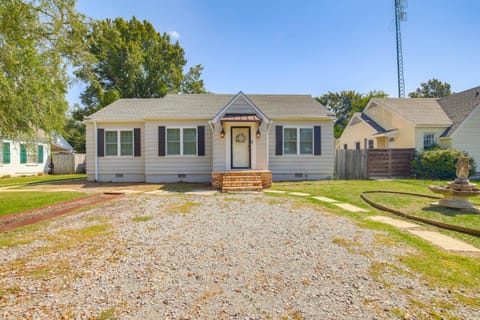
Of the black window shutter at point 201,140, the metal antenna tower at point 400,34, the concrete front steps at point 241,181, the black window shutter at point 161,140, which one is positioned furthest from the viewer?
the metal antenna tower at point 400,34

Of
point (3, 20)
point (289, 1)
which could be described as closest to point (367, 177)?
point (289, 1)

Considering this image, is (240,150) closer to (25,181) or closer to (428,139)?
(428,139)

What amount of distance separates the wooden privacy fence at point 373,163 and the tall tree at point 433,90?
3526cm

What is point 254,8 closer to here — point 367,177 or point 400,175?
point 367,177

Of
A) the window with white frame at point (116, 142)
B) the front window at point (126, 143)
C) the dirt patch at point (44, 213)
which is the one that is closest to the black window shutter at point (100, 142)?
the window with white frame at point (116, 142)

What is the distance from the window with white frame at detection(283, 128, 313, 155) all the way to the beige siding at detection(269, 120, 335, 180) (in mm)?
265

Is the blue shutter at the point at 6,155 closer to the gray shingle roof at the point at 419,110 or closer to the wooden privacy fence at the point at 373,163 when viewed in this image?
the wooden privacy fence at the point at 373,163

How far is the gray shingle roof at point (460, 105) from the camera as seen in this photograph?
586 inches

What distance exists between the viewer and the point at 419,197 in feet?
25.0

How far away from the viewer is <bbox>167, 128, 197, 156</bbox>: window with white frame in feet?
39.8

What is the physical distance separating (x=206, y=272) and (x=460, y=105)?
20.8 metres

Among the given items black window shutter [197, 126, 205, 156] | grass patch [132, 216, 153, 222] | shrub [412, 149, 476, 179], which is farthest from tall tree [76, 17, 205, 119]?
shrub [412, 149, 476, 179]

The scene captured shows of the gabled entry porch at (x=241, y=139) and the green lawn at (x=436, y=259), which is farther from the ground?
the gabled entry porch at (x=241, y=139)

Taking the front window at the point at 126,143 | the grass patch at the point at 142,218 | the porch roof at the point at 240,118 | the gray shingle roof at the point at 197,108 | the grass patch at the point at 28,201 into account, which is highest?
the gray shingle roof at the point at 197,108
